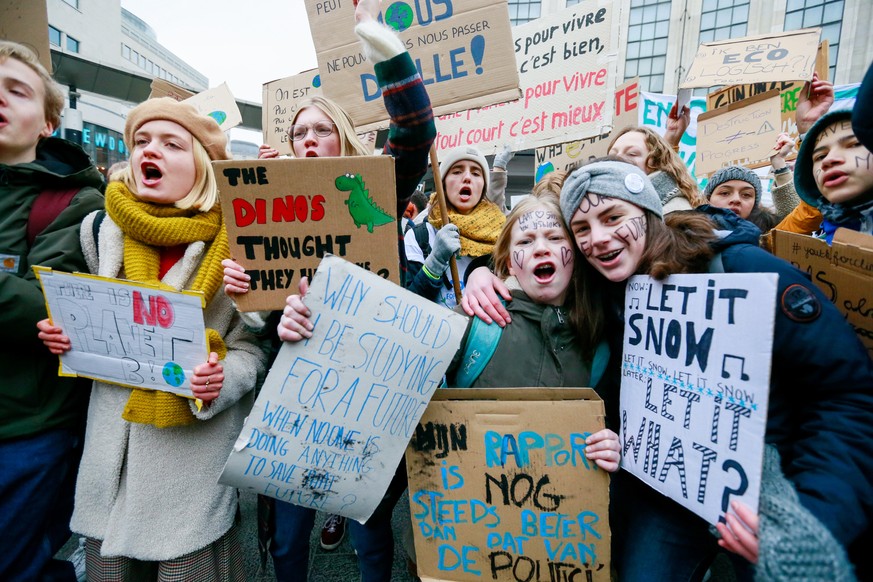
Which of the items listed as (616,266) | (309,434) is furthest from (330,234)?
(616,266)

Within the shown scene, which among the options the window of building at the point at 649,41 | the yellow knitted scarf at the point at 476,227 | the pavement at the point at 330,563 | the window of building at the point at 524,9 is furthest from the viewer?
the window of building at the point at 524,9

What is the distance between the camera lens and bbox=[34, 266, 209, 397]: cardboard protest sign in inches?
56.4

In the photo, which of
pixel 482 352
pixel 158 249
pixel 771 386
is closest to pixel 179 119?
pixel 158 249

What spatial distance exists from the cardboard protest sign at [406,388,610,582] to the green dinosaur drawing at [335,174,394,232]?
24.1 inches

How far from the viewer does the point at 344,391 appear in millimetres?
1338

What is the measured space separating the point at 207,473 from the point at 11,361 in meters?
0.81

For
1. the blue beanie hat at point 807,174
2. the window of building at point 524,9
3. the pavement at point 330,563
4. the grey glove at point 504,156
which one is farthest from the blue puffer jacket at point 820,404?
the window of building at point 524,9

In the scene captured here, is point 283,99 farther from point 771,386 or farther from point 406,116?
point 771,386

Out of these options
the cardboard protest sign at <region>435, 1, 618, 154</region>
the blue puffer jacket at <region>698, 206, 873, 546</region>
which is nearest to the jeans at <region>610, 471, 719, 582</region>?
the blue puffer jacket at <region>698, 206, 873, 546</region>

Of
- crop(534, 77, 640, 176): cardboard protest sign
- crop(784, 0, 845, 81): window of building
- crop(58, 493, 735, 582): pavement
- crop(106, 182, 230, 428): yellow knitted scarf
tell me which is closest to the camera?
crop(106, 182, 230, 428): yellow knitted scarf

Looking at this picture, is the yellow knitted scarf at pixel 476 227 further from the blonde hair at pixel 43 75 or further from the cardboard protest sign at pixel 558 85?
the blonde hair at pixel 43 75

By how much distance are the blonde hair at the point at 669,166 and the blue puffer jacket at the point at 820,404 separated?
1023 mm

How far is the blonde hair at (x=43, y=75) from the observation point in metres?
1.63

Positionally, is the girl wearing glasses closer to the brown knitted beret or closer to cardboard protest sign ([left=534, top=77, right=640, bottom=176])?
the brown knitted beret
